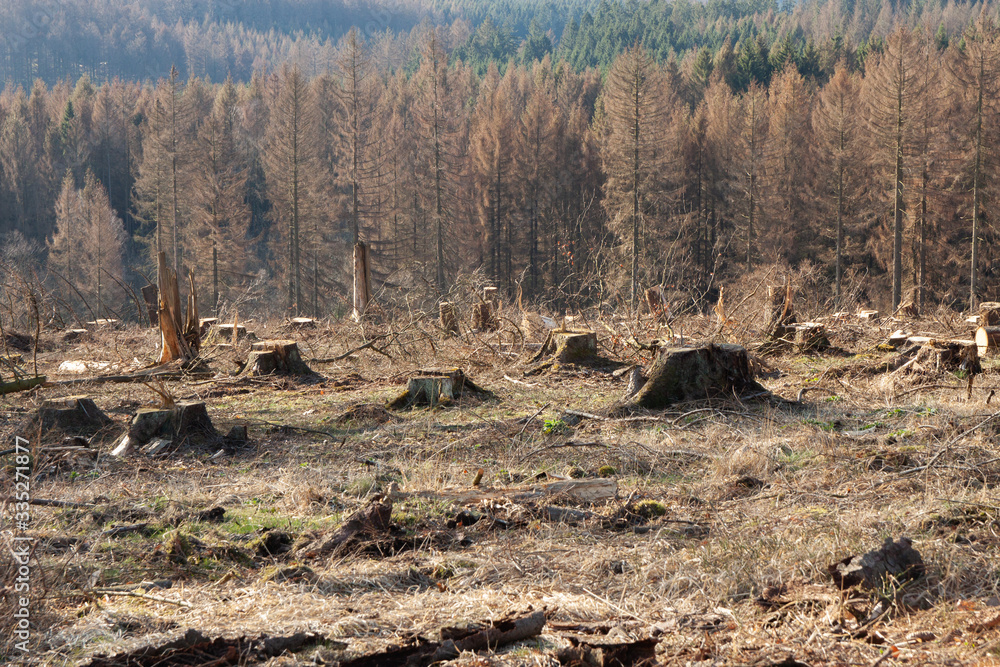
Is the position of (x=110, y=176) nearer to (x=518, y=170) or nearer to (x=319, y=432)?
(x=518, y=170)

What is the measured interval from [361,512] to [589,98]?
66467mm

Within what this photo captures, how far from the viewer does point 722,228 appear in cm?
→ 4147

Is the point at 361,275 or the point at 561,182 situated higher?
the point at 361,275

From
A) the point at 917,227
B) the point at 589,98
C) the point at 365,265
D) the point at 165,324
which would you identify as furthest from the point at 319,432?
the point at 589,98

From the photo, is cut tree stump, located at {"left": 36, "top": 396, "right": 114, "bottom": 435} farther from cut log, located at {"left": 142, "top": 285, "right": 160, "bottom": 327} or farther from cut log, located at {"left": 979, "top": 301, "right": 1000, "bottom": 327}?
cut log, located at {"left": 979, "top": 301, "right": 1000, "bottom": 327}

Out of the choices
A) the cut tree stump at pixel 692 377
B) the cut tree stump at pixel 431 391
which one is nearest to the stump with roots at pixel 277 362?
the cut tree stump at pixel 431 391

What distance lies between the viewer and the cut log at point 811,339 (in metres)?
11.6

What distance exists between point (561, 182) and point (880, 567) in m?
41.7

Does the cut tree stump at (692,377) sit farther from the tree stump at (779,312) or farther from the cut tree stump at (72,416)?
the cut tree stump at (72,416)

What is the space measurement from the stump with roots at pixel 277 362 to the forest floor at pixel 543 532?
211 cm

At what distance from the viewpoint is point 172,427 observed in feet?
23.3

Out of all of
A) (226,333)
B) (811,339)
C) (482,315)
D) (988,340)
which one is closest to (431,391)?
(482,315)

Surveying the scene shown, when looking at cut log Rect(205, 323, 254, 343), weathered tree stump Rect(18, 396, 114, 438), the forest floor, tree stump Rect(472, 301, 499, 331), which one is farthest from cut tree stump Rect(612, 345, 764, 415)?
cut log Rect(205, 323, 254, 343)

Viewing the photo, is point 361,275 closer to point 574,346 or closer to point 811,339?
point 574,346
